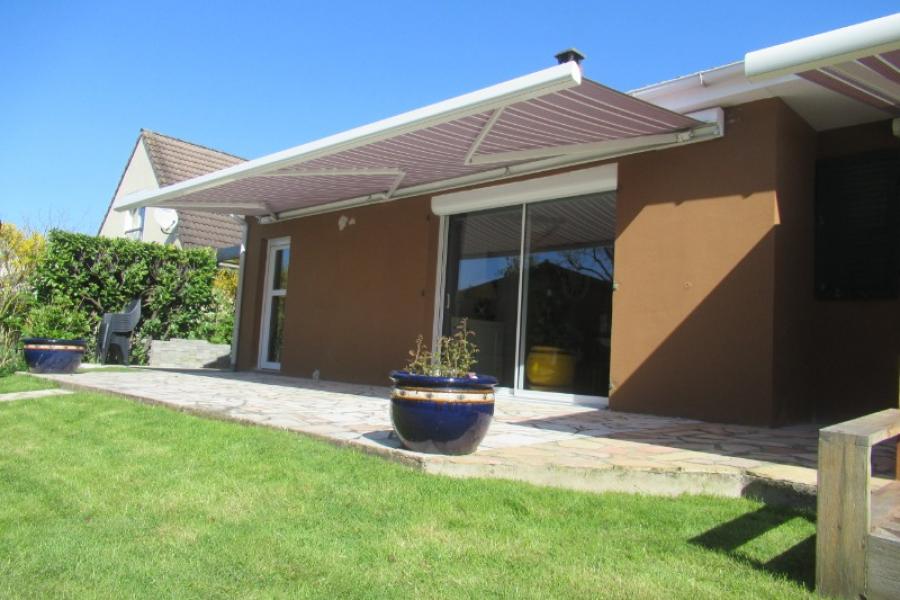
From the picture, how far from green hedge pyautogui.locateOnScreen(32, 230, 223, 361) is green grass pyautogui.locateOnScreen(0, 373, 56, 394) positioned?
99.3 inches

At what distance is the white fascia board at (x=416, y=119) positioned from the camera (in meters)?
4.68

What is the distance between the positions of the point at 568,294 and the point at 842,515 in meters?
5.46

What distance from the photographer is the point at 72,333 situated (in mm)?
11539

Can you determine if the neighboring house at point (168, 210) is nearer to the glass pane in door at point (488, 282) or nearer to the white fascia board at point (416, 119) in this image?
the white fascia board at point (416, 119)

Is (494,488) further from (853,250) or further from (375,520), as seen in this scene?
(853,250)

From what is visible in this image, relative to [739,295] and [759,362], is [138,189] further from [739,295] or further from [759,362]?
[759,362]

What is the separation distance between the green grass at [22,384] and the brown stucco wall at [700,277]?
6559 mm

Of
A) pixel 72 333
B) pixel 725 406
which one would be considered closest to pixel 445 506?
pixel 725 406

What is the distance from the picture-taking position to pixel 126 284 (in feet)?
41.8

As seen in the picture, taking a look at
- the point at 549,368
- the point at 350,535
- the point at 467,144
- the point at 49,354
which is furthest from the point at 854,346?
the point at 49,354

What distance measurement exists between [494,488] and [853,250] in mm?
4861

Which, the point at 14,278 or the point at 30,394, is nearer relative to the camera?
the point at 30,394

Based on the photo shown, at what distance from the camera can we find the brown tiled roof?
19594 mm

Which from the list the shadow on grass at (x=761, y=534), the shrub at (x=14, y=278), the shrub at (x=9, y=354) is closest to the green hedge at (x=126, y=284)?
the shrub at (x=14, y=278)
